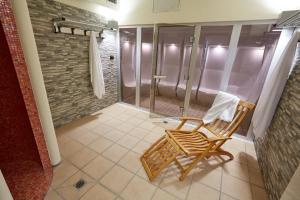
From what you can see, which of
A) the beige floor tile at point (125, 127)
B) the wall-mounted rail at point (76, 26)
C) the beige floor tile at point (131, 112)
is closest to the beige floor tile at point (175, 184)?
the beige floor tile at point (125, 127)

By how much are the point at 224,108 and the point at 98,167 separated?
1958 mm

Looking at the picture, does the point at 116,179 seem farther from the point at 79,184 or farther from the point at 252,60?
the point at 252,60

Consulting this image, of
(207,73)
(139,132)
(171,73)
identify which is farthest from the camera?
(171,73)

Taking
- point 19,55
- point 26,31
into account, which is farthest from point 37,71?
point 26,31

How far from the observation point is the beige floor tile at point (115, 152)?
6.49 ft

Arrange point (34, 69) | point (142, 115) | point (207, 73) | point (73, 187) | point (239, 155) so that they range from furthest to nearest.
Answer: point (207, 73), point (142, 115), point (239, 155), point (73, 187), point (34, 69)

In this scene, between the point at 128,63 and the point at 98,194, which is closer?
the point at 98,194

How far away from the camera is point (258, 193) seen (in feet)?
5.23

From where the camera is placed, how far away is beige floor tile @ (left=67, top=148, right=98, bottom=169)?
6.07 ft

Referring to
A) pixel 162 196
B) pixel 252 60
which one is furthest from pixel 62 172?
pixel 252 60

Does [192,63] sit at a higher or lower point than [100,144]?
higher

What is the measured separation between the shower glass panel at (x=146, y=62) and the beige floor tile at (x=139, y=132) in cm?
107

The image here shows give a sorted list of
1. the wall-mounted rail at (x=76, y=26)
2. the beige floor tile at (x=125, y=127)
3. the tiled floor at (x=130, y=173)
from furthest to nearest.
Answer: the beige floor tile at (x=125, y=127) → the wall-mounted rail at (x=76, y=26) → the tiled floor at (x=130, y=173)

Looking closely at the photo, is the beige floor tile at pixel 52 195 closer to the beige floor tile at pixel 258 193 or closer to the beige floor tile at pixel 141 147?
the beige floor tile at pixel 141 147
